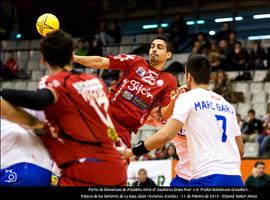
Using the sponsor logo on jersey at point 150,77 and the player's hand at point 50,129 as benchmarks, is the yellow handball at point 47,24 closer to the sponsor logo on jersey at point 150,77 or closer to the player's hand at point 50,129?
the sponsor logo on jersey at point 150,77

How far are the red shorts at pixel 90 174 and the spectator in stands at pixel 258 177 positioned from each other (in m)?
8.45

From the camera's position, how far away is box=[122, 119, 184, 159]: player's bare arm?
6699 mm

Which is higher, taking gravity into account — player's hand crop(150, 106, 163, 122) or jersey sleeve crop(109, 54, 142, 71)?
jersey sleeve crop(109, 54, 142, 71)

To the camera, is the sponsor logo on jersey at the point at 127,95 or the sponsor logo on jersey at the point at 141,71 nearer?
the sponsor logo on jersey at the point at 127,95

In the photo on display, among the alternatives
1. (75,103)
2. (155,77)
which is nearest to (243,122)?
(155,77)

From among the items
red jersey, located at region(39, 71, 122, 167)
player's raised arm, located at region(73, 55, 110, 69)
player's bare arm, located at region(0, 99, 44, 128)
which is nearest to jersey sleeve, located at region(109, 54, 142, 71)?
player's raised arm, located at region(73, 55, 110, 69)

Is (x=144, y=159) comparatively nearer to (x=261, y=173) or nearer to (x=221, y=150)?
(x=261, y=173)

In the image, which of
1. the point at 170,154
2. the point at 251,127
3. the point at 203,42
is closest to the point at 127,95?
the point at 170,154

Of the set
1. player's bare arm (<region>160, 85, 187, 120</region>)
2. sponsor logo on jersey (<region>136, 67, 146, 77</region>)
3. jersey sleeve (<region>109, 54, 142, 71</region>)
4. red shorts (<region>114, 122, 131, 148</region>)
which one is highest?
jersey sleeve (<region>109, 54, 142, 71</region>)

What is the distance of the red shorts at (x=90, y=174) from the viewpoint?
618cm

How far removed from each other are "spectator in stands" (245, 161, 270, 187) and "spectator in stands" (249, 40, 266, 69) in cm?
665

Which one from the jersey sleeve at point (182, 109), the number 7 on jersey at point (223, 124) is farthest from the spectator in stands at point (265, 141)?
the jersey sleeve at point (182, 109)

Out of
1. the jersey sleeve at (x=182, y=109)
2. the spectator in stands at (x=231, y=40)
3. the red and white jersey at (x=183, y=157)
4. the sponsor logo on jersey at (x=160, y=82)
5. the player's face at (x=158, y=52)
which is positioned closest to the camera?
the jersey sleeve at (x=182, y=109)

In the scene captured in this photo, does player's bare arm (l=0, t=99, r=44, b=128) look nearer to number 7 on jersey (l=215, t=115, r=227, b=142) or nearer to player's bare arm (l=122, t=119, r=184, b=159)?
player's bare arm (l=122, t=119, r=184, b=159)
